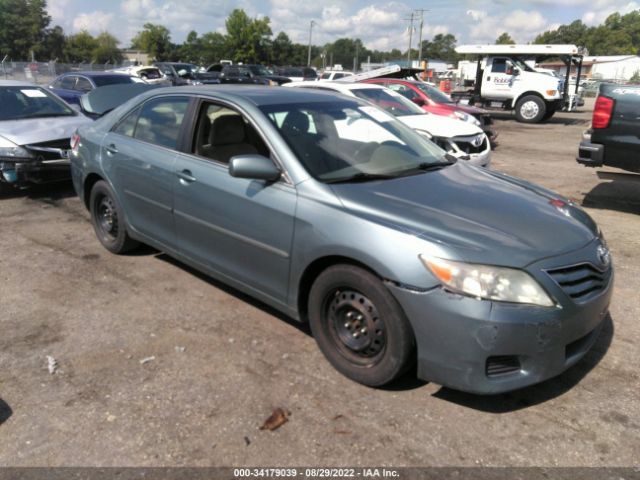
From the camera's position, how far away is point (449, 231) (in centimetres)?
277

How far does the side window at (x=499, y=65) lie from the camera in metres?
18.8

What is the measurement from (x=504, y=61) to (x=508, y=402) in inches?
720

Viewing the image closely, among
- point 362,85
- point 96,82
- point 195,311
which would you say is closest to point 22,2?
point 96,82

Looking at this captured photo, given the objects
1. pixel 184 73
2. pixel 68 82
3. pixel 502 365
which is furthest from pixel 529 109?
pixel 502 365

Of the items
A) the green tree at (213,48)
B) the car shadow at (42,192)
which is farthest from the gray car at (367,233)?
the green tree at (213,48)

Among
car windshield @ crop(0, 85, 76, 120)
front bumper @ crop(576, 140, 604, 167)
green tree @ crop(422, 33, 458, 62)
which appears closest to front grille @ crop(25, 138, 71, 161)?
car windshield @ crop(0, 85, 76, 120)

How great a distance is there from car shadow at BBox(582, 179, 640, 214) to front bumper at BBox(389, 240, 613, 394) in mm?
5056

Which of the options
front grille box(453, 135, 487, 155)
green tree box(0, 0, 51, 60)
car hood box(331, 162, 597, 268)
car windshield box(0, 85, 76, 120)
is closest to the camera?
car hood box(331, 162, 597, 268)

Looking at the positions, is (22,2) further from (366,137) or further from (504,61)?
(366,137)

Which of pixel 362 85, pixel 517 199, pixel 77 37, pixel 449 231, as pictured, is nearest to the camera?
pixel 449 231

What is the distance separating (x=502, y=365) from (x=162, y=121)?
3.16 meters

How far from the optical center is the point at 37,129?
282 inches

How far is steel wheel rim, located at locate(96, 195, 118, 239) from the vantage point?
16.3 feet

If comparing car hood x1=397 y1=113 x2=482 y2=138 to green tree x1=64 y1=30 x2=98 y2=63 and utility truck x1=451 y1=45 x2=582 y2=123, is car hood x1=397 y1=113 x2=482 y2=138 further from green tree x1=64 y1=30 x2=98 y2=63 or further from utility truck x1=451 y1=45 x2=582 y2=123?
green tree x1=64 y1=30 x2=98 y2=63
